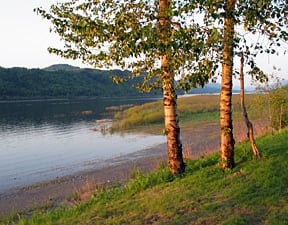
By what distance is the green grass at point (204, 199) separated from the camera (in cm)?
827

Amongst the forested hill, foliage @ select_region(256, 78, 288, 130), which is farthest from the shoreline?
the forested hill

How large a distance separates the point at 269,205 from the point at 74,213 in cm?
549

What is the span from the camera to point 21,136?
46.7 meters

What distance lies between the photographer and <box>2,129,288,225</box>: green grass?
27.1ft

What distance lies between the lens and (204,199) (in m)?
9.59

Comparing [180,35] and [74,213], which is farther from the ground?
[180,35]

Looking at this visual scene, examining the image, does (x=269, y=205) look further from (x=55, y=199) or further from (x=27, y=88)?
(x=27, y=88)

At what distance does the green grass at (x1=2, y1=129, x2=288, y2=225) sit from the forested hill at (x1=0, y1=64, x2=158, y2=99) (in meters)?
135

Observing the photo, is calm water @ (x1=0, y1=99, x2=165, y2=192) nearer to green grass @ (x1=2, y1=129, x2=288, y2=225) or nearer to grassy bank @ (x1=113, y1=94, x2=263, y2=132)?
grassy bank @ (x1=113, y1=94, x2=263, y2=132)

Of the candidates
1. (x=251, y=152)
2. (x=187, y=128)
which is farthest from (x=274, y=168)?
(x=187, y=128)

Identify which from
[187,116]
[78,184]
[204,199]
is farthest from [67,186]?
[187,116]

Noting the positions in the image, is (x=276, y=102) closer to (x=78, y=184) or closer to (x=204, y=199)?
(x=78, y=184)

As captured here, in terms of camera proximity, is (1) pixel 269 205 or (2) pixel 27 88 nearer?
(1) pixel 269 205

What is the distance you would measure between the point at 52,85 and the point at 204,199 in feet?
523
